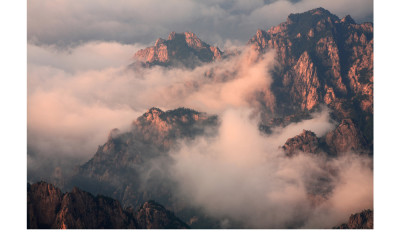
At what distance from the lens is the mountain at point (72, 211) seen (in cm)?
Result: 7212

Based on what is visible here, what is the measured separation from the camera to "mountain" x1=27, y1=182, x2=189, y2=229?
2840 inches

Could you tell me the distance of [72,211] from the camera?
8144cm

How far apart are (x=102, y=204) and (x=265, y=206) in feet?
371

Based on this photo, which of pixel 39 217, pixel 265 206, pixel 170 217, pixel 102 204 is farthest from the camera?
pixel 265 206
